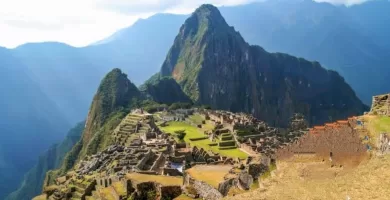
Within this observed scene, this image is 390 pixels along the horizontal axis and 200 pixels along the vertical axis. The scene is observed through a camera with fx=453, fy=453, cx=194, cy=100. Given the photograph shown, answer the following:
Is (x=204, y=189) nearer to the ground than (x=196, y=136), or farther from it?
nearer to the ground

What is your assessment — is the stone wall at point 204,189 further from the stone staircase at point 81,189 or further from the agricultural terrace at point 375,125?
the stone staircase at point 81,189

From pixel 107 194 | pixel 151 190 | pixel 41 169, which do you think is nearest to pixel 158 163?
pixel 107 194

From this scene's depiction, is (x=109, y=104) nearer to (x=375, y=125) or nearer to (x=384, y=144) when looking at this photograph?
(x=375, y=125)

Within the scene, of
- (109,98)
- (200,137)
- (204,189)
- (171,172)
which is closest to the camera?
(204,189)

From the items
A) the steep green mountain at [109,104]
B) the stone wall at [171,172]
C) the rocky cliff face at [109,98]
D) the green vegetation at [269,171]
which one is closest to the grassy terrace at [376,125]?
the green vegetation at [269,171]

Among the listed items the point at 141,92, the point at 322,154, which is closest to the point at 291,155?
the point at 322,154
